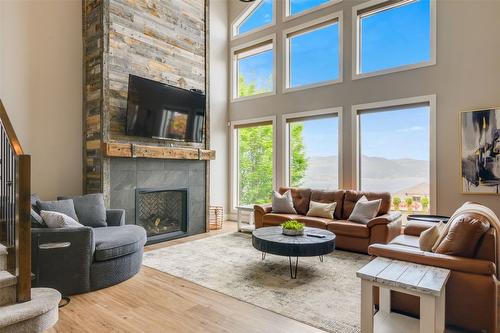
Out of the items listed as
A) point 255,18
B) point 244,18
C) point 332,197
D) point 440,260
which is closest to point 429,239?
point 440,260

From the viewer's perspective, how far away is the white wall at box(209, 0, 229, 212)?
7047 millimetres

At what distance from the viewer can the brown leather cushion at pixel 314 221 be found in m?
4.95

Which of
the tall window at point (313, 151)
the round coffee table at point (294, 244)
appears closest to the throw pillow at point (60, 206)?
the round coffee table at point (294, 244)

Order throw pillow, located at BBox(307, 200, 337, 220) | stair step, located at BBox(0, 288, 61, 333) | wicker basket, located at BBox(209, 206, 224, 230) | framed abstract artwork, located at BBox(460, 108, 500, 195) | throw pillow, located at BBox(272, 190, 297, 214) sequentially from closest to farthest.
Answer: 1. stair step, located at BBox(0, 288, 61, 333)
2. framed abstract artwork, located at BBox(460, 108, 500, 195)
3. throw pillow, located at BBox(307, 200, 337, 220)
4. throw pillow, located at BBox(272, 190, 297, 214)
5. wicker basket, located at BBox(209, 206, 224, 230)

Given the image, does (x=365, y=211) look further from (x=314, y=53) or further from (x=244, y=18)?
(x=244, y=18)

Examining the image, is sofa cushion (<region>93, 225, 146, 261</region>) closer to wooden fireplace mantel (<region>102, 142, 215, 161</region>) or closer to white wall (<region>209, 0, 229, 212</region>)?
wooden fireplace mantel (<region>102, 142, 215, 161</region>)

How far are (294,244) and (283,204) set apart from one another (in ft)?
7.40

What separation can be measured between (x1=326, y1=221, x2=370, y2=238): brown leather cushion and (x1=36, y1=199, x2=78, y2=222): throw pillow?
3694 millimetres

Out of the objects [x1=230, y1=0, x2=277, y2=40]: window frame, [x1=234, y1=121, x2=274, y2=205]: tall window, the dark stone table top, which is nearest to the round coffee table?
the dark stone table top

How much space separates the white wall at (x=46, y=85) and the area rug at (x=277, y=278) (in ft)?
6.41

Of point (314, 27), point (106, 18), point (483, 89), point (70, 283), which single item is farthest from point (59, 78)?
point (483, 89)

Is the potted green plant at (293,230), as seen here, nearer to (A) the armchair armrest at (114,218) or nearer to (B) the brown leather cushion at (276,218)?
(B) the brown leather cushion at (276,218)

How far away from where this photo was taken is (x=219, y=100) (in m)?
7.30

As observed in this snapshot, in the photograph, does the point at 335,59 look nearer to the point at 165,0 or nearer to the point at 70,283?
the point at 165,0
